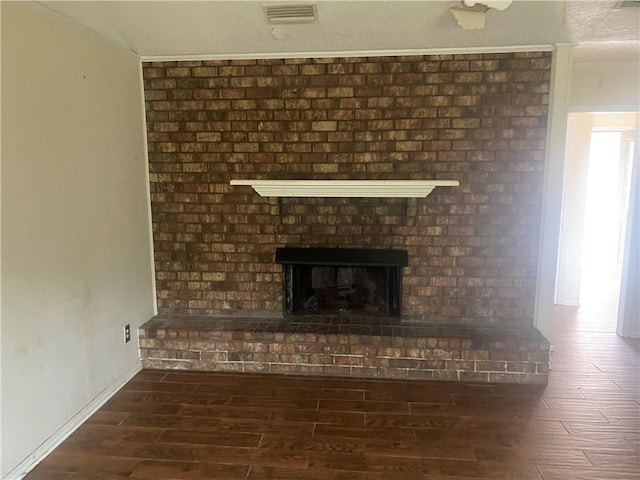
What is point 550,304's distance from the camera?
297 centimetres

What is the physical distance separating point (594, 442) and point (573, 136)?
136 inches

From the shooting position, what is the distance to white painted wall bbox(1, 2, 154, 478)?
6.07 ft

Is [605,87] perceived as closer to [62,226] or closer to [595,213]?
[595,213]

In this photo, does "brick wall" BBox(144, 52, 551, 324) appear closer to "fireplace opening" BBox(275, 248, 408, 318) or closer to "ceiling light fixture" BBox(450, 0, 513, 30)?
"fireplace opening" BBox(275, 248, 408, 318)

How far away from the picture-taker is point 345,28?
246 centimetres

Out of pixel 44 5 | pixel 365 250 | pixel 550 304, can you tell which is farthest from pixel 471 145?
pixel 44 5

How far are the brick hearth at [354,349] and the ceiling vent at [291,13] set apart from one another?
1971 mm

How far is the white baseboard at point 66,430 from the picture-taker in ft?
6.22

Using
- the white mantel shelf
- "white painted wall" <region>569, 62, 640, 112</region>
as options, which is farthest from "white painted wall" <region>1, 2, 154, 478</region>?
"white painted wall" <region>569, 62, 640, 112</region>

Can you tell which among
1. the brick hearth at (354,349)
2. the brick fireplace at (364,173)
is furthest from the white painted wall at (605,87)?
the brick hearth at (354,349)

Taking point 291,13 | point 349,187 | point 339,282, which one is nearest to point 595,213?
point 339,282

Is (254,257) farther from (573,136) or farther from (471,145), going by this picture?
(573,136)

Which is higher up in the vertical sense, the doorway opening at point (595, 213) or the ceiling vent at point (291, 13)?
the ceiling vent at point (291, 13)

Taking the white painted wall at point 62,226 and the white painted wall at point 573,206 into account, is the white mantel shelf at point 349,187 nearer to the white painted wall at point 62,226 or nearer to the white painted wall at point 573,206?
the white painted wall at point 62,226
